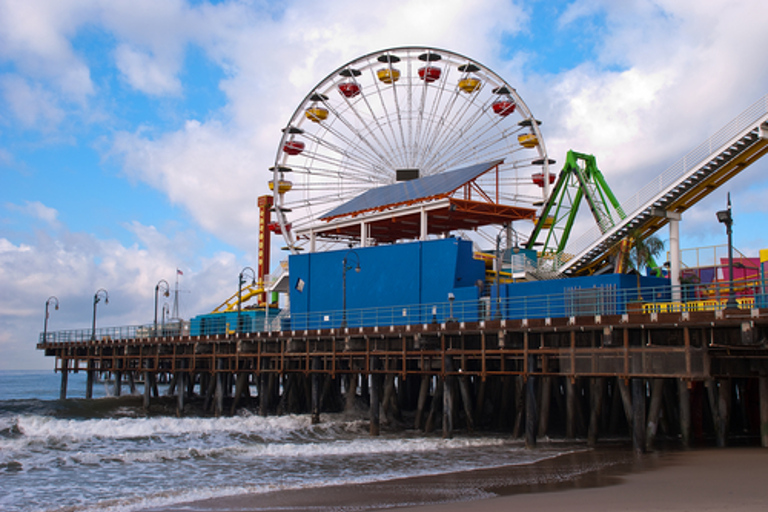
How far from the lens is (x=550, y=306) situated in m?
27.9

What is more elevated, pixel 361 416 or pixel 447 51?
pixel 447 51

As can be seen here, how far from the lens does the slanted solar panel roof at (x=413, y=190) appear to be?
3662 cm

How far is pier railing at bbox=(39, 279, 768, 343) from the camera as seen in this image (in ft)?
76.6

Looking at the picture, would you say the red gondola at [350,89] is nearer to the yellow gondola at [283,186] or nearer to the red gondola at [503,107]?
the yellow gondola at [283,186]

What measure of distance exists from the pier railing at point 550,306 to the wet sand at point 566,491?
17.0 ft

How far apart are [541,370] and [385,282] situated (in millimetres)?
13830

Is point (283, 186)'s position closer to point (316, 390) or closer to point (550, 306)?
point (316, 390)

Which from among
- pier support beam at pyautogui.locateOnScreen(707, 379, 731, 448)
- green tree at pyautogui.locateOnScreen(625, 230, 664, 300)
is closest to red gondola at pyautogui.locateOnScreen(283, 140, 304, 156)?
green tree at pyautogui.locateOnScreen(625, 230, 664, 300)

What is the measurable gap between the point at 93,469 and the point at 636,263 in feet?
74.2

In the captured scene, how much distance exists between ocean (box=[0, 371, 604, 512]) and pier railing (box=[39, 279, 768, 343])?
204 inches

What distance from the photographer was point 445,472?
18.6 meters

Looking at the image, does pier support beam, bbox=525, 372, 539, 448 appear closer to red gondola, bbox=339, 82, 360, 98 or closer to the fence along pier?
the fence along pier

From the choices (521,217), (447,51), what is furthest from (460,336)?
(447,51)

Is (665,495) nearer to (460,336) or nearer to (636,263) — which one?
(460,336)
